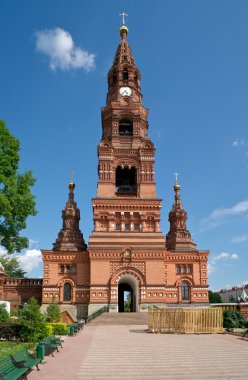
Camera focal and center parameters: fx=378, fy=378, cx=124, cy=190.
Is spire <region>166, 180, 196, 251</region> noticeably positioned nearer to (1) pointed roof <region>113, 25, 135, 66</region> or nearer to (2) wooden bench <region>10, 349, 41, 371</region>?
(1) pointed roof <region>113, 25, 135, 66</region>

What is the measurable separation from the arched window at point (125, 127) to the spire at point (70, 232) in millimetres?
10404

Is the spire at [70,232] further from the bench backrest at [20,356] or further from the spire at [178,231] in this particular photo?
the bench backrest at [20,356]

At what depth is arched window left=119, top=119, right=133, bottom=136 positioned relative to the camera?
149 feet

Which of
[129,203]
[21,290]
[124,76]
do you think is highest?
[124,76]

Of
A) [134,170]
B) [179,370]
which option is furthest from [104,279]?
[179,370]

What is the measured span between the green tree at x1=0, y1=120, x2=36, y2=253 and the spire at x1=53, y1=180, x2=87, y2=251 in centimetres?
1724

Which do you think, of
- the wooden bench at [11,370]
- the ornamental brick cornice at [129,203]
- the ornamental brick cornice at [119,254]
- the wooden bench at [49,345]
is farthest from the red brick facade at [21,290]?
the wooden bench at [11,370]

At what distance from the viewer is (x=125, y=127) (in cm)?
4606

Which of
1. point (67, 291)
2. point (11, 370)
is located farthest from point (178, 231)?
point (11, 370)

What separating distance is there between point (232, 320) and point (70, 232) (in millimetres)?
23620

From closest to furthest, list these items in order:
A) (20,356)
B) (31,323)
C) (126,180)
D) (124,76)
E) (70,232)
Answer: (20,356)
(31,323)
(70,232)
(126,180)
(124,76)

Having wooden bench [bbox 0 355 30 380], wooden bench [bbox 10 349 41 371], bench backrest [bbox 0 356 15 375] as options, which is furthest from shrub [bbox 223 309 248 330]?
bench backrest [bbox 0 356 15 375]

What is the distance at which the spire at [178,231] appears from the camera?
43781mm

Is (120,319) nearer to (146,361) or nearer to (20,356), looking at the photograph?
(146,361)
